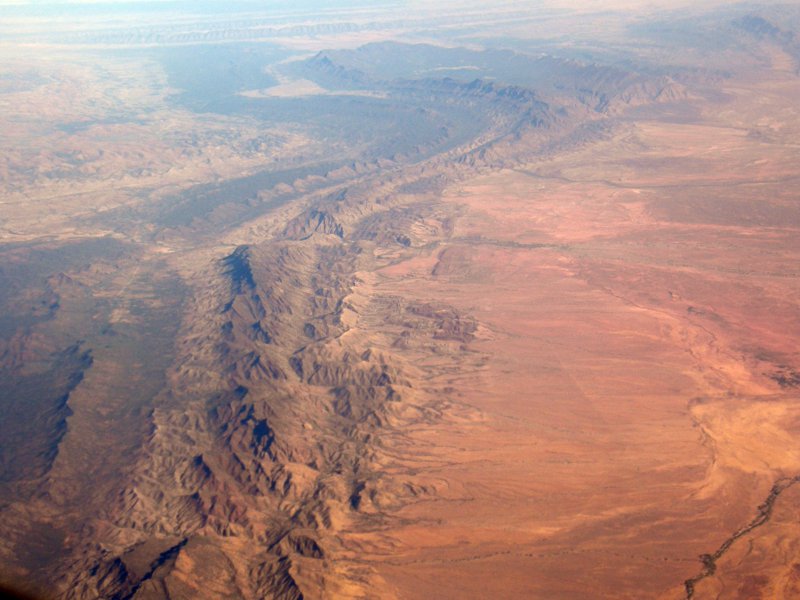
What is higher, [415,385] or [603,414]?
[603,414]

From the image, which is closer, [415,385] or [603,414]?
[603,414]

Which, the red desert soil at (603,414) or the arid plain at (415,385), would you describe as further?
the arid plain at (415,385)

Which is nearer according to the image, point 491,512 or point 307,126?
point 491,512

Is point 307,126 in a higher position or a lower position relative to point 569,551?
lower

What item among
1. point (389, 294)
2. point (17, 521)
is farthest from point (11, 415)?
point (389, 294)

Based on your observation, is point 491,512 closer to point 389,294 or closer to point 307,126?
point 389,294
